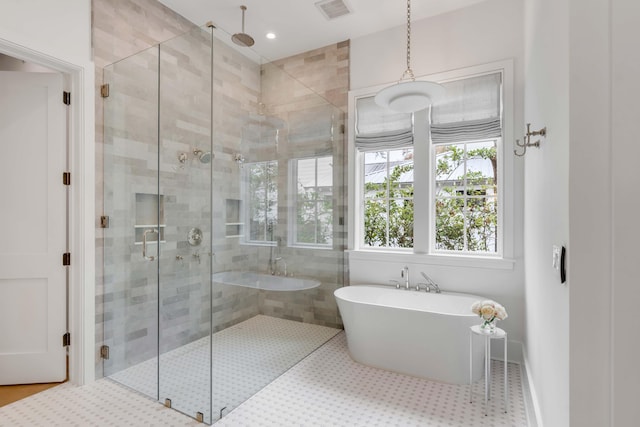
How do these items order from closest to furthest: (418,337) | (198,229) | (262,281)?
(198,229)
(418,337)
(262,281)

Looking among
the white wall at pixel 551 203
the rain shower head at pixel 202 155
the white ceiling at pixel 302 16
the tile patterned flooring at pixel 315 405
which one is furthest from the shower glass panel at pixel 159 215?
the white wall at pixel 551 203

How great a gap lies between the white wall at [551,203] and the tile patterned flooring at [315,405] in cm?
49

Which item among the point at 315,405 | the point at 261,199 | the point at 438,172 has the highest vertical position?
the point at 438,172

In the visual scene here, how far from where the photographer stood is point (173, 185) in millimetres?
2369

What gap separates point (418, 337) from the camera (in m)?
2.39

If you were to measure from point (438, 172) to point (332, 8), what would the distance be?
72.5 inches

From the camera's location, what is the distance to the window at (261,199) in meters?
2.53

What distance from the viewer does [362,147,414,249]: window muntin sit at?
3232mm

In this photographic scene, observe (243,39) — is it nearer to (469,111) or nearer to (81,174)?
(81,174)

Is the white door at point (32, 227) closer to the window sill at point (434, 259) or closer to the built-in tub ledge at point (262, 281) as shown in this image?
the built-in tub ledge at point (262, 281)

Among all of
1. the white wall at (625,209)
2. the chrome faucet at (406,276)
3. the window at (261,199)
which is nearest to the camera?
the white wall at (625,209)

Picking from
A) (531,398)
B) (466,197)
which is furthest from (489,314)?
(466,197)

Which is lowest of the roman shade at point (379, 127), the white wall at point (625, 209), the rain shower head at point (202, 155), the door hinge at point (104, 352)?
the door hinge at point (104, 352)

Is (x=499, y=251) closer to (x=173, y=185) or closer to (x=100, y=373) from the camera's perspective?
(x=173, y=185)
